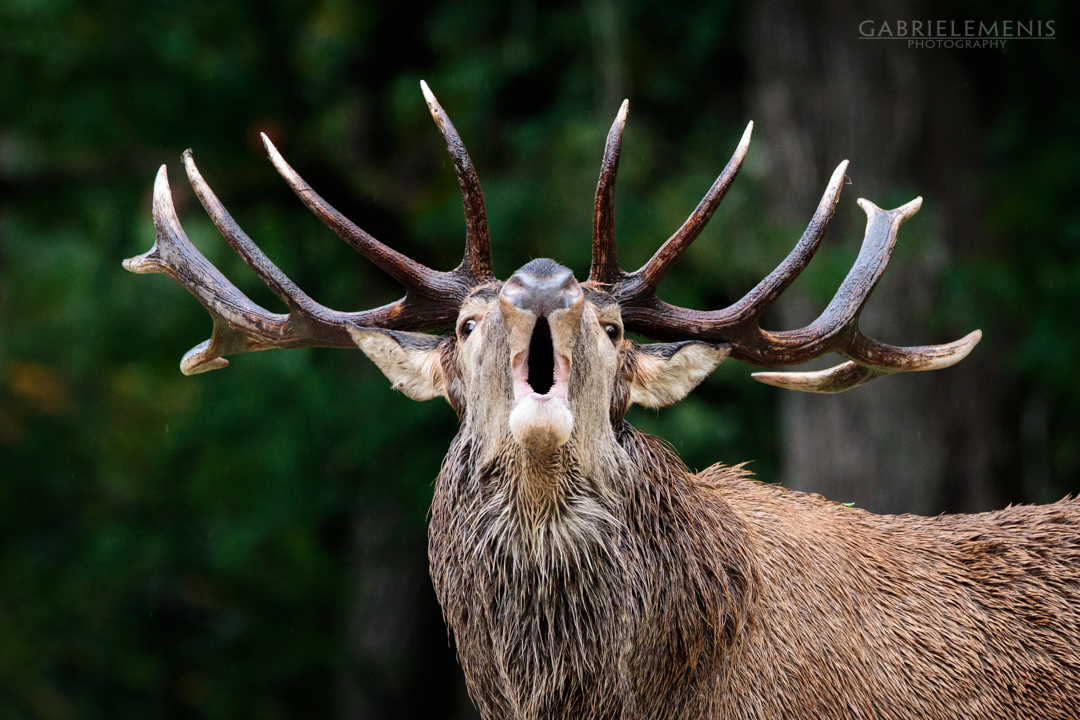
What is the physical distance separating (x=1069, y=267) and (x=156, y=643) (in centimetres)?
1000

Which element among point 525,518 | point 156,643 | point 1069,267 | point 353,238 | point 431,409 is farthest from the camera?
point 156,643

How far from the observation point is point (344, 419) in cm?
949

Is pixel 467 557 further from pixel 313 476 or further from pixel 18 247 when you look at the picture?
pixel 18 247

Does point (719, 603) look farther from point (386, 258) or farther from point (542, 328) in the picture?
point (386, 258)

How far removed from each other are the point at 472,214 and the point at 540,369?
2.23ft

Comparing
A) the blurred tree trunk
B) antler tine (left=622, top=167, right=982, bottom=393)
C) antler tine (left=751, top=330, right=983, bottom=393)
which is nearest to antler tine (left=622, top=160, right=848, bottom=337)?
antler tine (left=622, top=167, right=982, bottom=393)

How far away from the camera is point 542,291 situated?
301cm

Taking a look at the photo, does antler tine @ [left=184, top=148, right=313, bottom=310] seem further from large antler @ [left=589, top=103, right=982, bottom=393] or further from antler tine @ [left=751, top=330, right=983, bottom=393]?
antler tine @ [left=751, top=330, right=983, bottom=393]

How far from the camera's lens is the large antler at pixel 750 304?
3.64m

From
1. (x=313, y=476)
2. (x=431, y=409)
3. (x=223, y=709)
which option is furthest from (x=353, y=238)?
(x=223, y=709)

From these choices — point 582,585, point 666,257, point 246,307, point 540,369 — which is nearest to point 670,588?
point 582,585

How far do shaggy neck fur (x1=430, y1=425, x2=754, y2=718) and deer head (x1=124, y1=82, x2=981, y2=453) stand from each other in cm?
15

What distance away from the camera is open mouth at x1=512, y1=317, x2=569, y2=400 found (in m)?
3.06

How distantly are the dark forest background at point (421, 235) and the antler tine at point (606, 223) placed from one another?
4518mm
